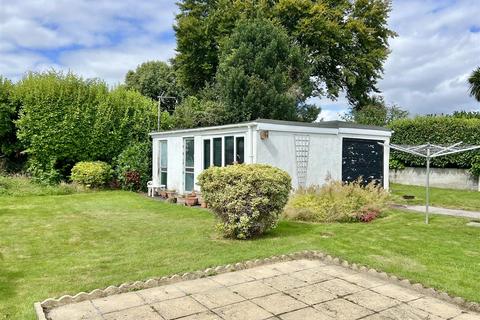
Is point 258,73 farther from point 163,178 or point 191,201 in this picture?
point 191,201

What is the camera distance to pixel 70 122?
16.8 m

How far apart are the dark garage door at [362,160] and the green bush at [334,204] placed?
2.99 m

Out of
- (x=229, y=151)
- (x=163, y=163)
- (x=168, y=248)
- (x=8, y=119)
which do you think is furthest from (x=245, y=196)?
(x=8, y=119)

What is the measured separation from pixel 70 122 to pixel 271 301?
49.2 feet

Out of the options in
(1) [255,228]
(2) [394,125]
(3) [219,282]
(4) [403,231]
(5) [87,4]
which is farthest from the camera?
(2) [394,125]

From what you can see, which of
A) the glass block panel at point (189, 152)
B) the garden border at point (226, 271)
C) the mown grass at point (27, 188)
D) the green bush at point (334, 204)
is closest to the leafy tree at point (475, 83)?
the green bush at point (334, 204)

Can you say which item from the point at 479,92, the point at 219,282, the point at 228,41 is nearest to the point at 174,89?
the point at 228,41

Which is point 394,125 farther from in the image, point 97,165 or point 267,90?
point 97,165

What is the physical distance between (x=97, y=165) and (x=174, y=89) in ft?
60.1

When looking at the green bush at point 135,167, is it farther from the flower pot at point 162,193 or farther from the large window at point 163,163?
the flower pot at point 162,193

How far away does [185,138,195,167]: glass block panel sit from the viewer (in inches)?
545

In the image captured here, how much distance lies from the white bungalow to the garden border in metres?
5.05

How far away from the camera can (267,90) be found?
20141mm

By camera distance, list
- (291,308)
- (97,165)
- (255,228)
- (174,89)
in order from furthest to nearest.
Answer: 1. (174,89)
2. (97,165)
3. (255,228)
4. (291,308)
